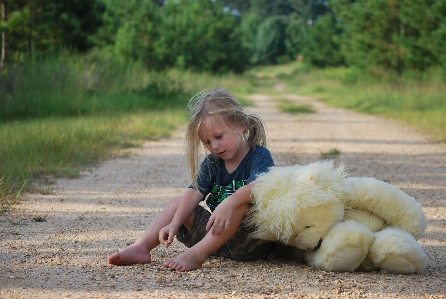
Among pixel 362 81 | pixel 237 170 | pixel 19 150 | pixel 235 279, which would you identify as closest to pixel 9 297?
pixel 235 279

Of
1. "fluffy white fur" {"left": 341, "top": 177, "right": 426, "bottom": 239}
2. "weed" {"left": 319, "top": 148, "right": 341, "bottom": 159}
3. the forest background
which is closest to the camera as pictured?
"fluffy white fur" {"left": 341, "top": 177, "right": 426, "bottom": 239}

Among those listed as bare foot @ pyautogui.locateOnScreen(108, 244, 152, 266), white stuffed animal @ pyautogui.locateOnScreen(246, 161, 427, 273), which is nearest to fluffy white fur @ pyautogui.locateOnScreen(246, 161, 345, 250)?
white stuffed animal @ pyautogui.locateOnScreen(246, 161, 427, 273)

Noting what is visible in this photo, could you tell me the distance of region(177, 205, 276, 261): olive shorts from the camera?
11.6 ft

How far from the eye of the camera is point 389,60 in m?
22.8

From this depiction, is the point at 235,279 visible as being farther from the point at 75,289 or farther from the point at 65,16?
the point at 65,16

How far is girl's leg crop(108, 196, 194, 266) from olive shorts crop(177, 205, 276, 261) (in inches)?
2.0

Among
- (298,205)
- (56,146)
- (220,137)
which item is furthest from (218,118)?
(56,146)

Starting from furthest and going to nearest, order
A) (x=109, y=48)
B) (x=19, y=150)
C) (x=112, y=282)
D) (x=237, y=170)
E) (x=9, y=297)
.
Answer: (x=109, y=48) → (x=19, y=150) → (x=237, y=170) → (x=112, y=282) → (x=9, y=297)

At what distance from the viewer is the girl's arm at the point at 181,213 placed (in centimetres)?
348

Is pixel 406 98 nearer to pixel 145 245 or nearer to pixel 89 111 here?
pixel 89 111

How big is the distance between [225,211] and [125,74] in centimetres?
1323

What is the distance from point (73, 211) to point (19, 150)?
1.85 meters

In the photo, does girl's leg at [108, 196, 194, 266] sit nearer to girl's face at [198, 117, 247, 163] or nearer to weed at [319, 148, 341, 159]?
girl's face at [198, 117, 247, 163]

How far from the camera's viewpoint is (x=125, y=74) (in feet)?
52.9
